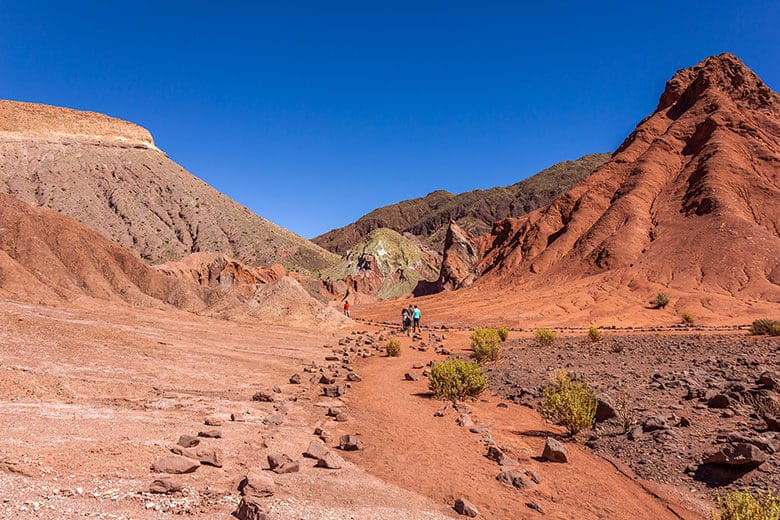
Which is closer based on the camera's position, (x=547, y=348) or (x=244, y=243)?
(x=547, y=348)

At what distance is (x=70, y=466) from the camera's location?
14.0 feet

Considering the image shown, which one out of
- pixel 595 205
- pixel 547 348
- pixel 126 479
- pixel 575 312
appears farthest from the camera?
pixel 595 205

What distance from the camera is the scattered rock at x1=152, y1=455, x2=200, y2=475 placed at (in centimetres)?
451

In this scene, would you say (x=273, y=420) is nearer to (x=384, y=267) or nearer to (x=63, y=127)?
(x=384, y=267)

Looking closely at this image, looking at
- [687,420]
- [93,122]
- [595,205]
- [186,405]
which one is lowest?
[186,405]

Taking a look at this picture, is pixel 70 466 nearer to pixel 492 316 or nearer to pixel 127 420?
pixel 127 420

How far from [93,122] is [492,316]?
10058cm

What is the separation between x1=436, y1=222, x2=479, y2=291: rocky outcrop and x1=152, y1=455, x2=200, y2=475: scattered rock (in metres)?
55.3

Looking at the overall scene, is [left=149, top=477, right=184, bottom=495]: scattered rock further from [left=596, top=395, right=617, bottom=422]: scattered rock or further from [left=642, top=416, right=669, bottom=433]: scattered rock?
[left=596, top=395, right=617, bottom=422]: scattered rock

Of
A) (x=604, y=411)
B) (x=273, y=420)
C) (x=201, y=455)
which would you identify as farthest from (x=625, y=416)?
(x=201, y=455)

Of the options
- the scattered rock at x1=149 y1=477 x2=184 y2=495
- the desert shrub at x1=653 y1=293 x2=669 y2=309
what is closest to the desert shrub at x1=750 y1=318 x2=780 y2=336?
the desert shrub at x1=653 y1=293 x2=669 y2=309

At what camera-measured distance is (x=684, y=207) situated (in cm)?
4388

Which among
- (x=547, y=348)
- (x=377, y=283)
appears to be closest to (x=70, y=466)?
(x=547, y=348)

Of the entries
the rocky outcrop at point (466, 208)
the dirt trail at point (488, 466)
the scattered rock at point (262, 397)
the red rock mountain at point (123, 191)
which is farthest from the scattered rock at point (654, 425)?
the rocky outcrop at point (466, 208)
